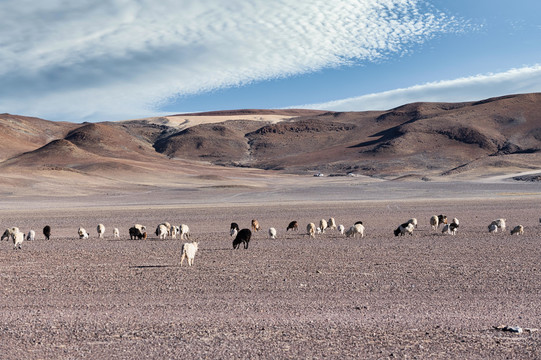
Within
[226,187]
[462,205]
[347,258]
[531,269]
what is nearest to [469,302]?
[531,269]

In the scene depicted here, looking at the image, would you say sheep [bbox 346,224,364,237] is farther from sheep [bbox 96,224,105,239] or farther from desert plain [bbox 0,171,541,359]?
sheep [bbox 96,224,105,239]

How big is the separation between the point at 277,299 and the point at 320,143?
154219mm

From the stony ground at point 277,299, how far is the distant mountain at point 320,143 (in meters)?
67.5

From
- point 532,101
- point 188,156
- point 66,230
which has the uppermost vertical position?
point 532,101

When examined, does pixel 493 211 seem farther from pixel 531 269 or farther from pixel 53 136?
pixel 53 136

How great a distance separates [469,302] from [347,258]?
557 centimetres

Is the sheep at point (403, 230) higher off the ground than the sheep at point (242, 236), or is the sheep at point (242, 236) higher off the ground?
the sheep at point (242, 236)

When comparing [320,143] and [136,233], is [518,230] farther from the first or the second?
[320,143]

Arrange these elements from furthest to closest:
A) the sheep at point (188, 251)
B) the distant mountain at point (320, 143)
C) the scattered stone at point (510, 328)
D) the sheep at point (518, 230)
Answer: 1. the distant mountain at point (320, 143)
2. the sheep at point (518, 230)
3. the sheep at point (188, 251)
4. the scattered stone at point (510, 328)

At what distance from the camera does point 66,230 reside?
2605cm

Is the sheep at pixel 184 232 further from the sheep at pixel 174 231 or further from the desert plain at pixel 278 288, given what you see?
the desert plain at pixel 278 288

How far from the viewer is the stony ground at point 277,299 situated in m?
7.37

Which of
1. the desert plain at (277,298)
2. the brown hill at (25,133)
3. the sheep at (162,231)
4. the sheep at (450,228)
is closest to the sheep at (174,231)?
the sheep at (162,231)

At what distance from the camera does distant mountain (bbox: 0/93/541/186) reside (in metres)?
99.1
